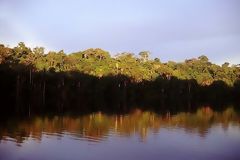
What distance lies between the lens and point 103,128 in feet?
81.9

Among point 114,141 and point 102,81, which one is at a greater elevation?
point 102,81

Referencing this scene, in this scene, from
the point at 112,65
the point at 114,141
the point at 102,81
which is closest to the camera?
the point at 114,141

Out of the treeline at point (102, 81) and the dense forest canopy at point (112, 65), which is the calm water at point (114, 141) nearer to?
the treeline at point (102, 81)

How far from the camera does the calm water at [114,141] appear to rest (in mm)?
16094

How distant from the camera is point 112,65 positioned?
71.8 meters

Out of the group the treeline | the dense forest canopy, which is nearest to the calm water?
the treeline

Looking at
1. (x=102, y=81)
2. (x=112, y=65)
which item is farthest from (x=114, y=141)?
(x=112, y=65)

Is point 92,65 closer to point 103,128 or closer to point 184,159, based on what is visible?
point 103,128

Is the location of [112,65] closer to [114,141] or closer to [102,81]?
[102,81]

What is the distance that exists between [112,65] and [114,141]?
172 feet

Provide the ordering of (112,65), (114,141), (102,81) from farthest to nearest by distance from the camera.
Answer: (112,65), (102,81), (114,141)

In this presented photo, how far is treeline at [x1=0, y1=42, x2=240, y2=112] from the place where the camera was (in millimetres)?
46469

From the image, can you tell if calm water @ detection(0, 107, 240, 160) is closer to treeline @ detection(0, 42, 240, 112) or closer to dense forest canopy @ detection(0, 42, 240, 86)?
treeline @ detection(0, 42, 240, 112)

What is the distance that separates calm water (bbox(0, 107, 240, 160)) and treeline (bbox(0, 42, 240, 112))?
690 inches
